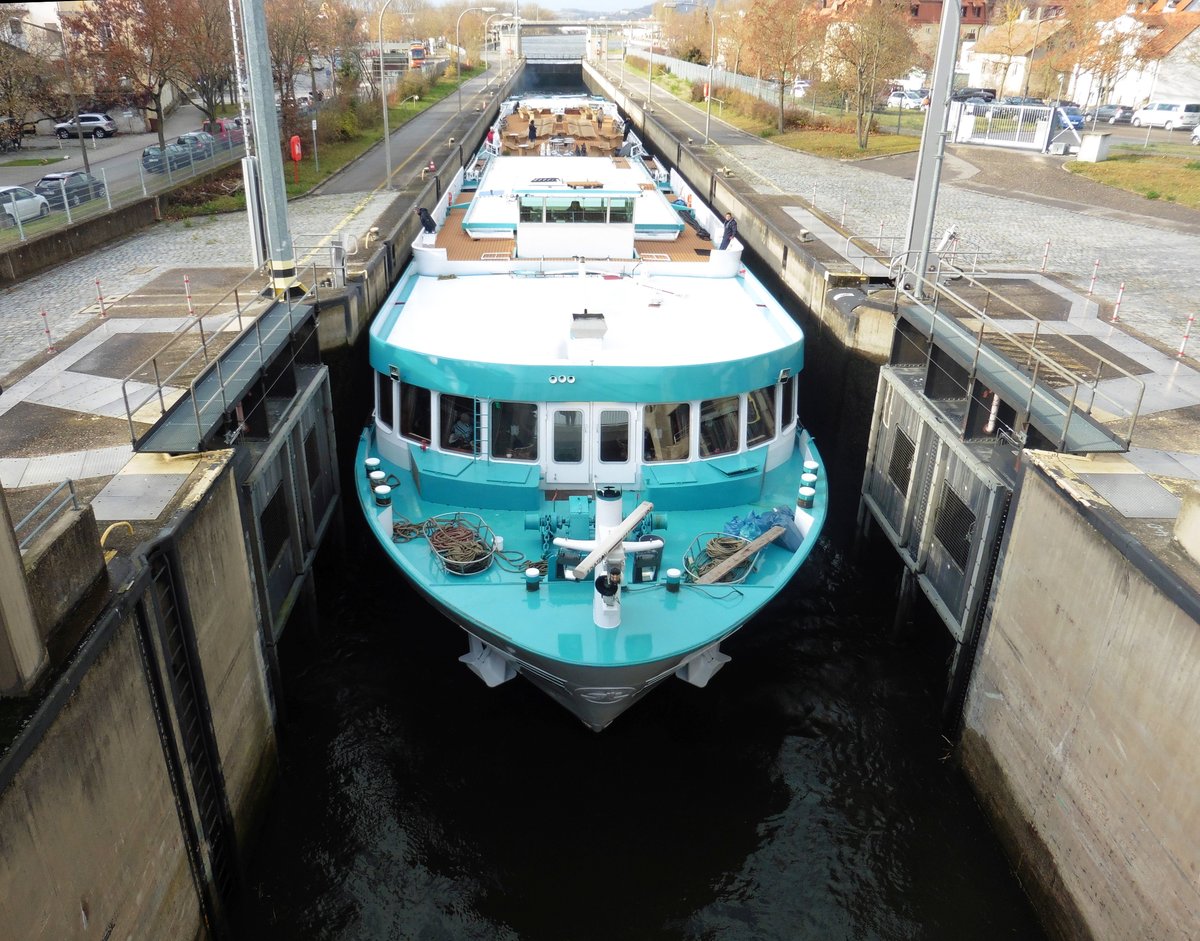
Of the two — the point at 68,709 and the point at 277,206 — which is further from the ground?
the point at 277,206

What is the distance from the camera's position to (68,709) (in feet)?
20.9

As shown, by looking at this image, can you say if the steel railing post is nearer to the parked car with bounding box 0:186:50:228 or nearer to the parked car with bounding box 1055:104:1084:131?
the parked car with bounding box 0:186:50:228

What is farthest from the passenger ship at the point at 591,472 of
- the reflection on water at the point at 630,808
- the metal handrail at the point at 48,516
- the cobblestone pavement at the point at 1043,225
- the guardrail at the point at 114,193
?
the guardrail at the point at 114,193

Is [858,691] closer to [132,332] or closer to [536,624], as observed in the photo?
[536,624]

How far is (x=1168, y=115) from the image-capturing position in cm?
5466

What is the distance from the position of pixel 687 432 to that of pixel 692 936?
600 cm

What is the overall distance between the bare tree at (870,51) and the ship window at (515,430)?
35.1m

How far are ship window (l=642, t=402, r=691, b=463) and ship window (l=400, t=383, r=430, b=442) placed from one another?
3.07m

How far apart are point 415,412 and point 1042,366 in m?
9.10

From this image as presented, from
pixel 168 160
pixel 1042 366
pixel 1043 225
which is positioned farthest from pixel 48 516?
pixel 1043 225

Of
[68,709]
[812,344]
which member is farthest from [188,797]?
[812,344]

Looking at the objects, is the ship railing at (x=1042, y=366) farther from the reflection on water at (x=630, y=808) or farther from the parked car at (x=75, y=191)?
the parked car at (x=75, y=191)

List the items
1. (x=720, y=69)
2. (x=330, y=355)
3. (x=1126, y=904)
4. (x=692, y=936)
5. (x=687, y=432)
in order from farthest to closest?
(x=720, y=69) < (x=330, y=355) < (x=687, y=432) < (x=692, y=936) < (x=1126, y=904)

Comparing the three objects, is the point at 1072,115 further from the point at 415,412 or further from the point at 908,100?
the point at 415,412
